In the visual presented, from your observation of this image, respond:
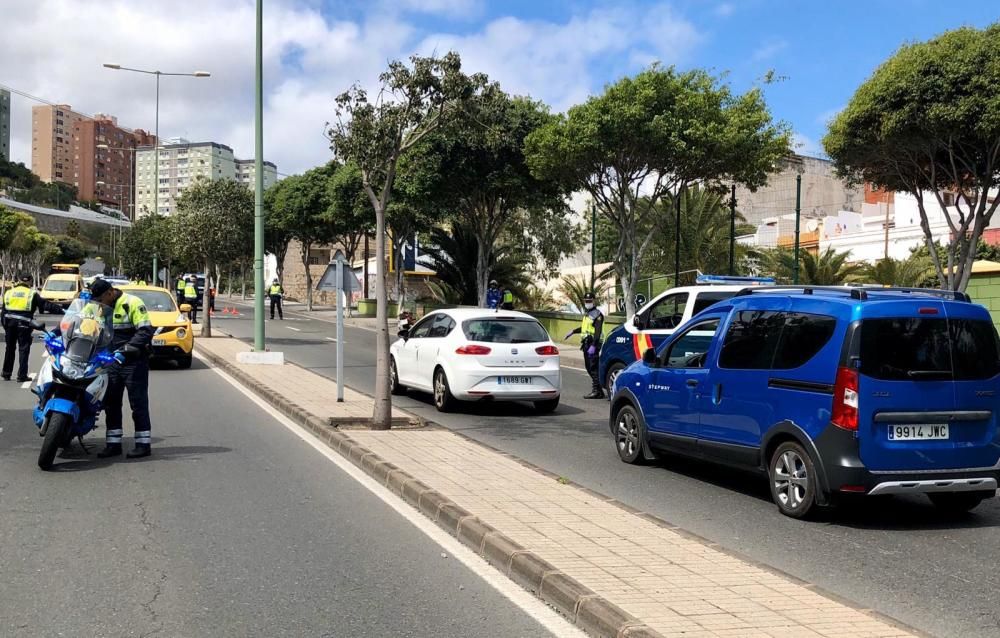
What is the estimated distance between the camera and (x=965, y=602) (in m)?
5.37

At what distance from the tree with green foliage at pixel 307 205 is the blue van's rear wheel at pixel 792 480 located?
39447 millimetres

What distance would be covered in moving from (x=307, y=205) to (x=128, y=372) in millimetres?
39782

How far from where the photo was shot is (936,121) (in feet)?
53.8

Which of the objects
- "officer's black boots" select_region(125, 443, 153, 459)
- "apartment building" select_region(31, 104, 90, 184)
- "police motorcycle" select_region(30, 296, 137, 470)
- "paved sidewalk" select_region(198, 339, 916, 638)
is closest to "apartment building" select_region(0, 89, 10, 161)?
"apartment building" select_region(31, 104, 90, 184)

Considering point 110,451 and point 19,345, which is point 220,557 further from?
point 19,345

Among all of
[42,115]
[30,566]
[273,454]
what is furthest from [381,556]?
[42,115]

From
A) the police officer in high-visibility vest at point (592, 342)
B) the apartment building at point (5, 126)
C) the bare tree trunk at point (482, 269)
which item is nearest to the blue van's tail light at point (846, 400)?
the police officer in high-visibility vest at point (592, 342)

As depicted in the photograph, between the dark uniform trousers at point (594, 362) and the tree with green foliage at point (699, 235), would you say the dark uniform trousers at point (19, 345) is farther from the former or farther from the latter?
the tree with green foliage at point (699, 235)

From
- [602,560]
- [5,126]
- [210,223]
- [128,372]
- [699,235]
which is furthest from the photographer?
[5,126]

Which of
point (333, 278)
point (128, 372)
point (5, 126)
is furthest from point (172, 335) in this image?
point (5, 126)

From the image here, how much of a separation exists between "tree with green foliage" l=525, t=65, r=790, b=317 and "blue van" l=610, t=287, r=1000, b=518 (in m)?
14.2

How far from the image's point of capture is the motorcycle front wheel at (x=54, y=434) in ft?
27.6

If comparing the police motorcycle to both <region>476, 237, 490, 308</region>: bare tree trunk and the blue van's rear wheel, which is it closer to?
the blue van's rear wheel

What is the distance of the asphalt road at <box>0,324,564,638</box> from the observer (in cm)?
482
